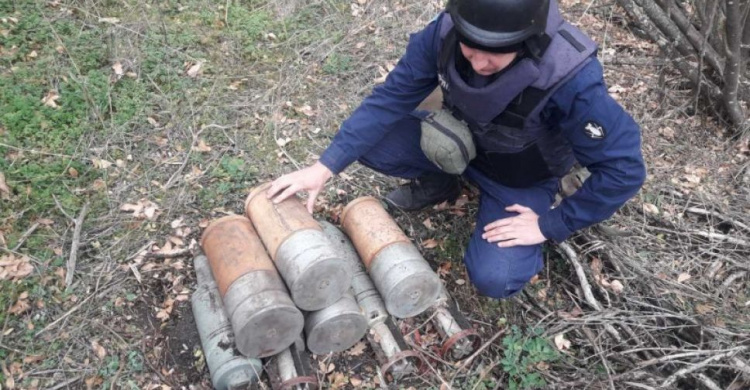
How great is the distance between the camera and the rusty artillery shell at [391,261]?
9.84 ft

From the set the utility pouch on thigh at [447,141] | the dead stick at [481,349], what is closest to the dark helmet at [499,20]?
the utility pouch on thigh at [447,141]

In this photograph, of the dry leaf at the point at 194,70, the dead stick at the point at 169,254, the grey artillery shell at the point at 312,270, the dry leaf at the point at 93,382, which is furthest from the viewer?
the dry leaf at the point at 194,70

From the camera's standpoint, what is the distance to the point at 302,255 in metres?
2.77

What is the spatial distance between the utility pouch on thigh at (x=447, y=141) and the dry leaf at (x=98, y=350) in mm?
2147

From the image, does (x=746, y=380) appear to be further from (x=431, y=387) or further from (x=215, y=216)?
(x=215, y=216)

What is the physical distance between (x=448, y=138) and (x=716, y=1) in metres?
2.53

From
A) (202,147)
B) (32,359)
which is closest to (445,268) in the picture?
(202,147)

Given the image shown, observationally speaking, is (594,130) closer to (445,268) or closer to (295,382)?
(445,268)

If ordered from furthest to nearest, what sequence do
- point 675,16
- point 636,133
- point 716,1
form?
1. point 675,16
2. point 716,1
3. point 636,133

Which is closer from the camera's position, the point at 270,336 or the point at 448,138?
the point at 270,336

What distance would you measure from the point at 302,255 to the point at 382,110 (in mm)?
1009

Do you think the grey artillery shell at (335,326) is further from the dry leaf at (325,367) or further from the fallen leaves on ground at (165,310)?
the fallen leaves on ground at (165,310)

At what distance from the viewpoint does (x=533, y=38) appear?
2.48 m

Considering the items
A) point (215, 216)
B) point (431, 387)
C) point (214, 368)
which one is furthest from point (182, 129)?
point (431, 387)
